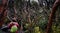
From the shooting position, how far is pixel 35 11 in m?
2.50

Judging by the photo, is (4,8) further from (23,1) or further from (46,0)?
(46,0)

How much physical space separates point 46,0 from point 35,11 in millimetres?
256

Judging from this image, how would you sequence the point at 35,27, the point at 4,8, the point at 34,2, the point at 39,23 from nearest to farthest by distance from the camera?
the point at 4,8
the point at 34,2
the point at 35,27
the point at 39,23

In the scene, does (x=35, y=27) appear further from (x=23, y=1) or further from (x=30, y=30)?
(x=23, y=1)

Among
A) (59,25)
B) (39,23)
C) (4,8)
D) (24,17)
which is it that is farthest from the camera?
(24,17)

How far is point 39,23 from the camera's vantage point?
8.02 ft

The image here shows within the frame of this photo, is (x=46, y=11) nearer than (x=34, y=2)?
No

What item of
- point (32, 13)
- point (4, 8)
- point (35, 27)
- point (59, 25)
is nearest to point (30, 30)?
point (35, 27)

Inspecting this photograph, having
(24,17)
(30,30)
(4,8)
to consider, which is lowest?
(30,30)

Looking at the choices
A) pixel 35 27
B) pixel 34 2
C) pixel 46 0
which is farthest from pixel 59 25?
pixel 46 0

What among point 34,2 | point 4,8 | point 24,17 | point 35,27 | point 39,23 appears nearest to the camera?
point 4,8

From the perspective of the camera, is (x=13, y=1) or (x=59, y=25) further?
(x=13, y=1)

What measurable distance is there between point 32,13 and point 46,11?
0.29 meters

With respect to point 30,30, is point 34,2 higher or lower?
higher
